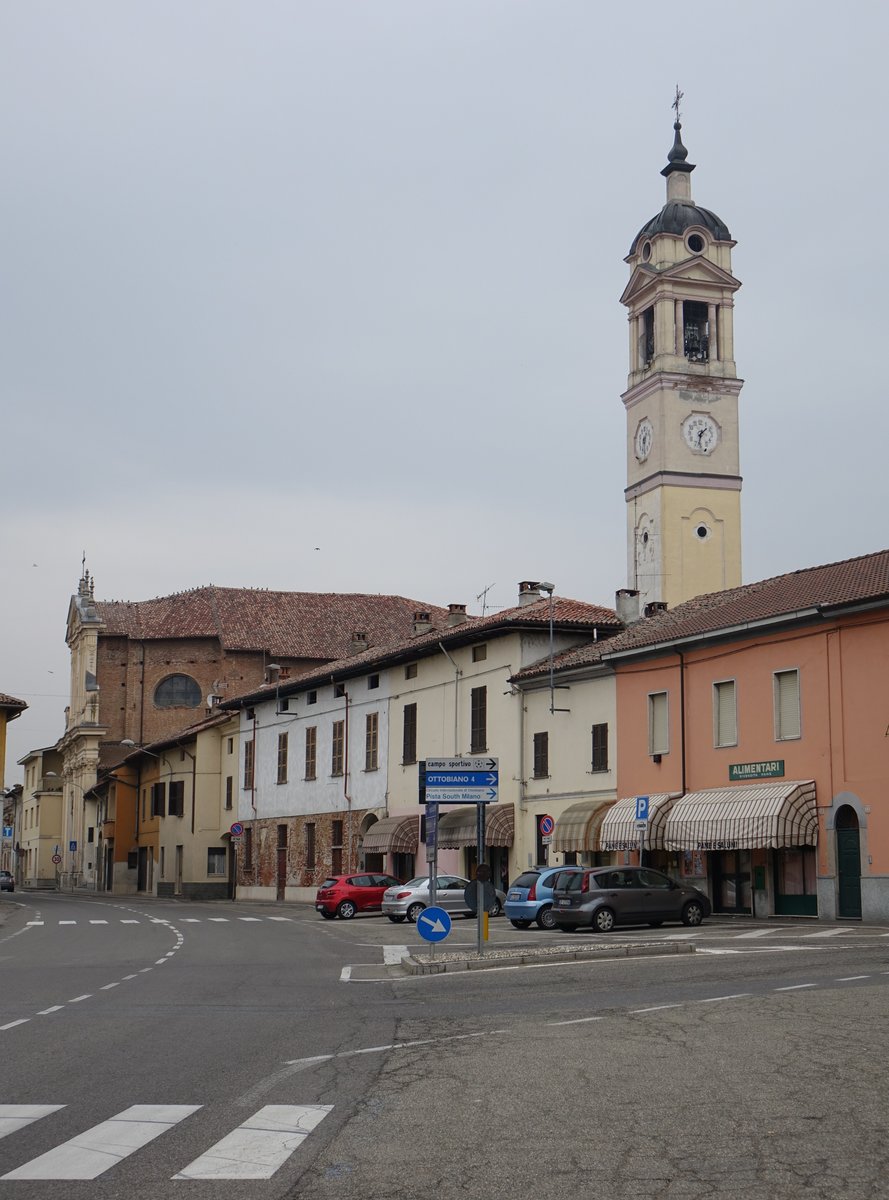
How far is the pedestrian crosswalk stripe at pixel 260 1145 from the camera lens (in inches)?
286

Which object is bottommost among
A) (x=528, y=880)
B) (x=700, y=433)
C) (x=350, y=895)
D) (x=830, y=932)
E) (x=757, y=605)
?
(x=350, y=895)

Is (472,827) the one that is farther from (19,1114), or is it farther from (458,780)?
(19,1114)

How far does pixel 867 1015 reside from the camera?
44.4ft

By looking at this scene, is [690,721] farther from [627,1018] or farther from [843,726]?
[627,1018]

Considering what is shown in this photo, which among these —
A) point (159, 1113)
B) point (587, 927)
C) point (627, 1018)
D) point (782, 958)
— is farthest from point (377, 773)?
point (159, 1113)

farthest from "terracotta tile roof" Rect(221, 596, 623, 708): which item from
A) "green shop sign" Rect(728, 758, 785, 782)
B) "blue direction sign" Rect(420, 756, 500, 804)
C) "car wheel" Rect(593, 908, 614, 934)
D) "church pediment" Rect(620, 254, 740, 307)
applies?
"church pediment" Rect(620, 254, 740, 307)

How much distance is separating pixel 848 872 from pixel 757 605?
7459mm

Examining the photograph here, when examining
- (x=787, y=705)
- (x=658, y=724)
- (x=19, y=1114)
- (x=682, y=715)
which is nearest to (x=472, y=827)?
(x=658, y=724)

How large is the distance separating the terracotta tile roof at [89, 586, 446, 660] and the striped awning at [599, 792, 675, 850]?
155 ft

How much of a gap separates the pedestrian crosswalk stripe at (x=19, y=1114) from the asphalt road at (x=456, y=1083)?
29mm

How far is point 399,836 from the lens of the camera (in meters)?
50.2

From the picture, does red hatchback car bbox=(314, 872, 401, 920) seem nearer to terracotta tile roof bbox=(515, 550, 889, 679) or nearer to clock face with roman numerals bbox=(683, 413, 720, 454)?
terracotta tile roof bbox=(515, 550, 889, 679)

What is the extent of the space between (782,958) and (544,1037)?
9311mm

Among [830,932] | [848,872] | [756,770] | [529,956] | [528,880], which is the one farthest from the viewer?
[756,770]
